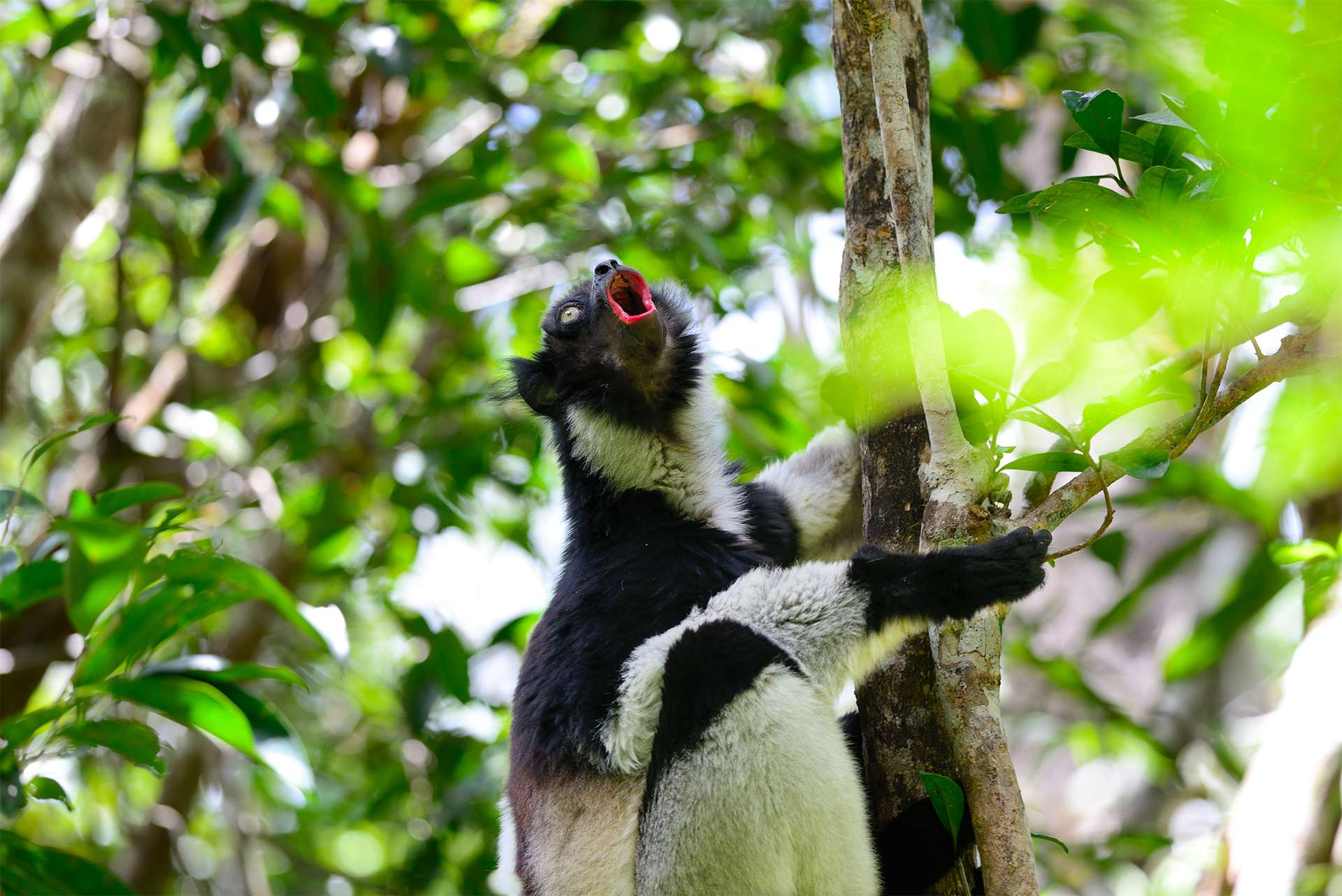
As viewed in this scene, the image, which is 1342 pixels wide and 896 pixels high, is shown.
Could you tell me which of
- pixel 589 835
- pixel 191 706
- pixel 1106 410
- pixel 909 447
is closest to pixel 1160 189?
pixel 1106 410

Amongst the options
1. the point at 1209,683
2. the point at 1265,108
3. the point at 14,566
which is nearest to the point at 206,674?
the point at 14,566

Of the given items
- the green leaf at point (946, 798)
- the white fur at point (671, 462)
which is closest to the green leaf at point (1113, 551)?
the white fur at point (671, 462)

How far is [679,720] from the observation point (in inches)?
113

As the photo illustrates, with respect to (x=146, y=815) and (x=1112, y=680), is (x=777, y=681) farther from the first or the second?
(x=1112, y=680)

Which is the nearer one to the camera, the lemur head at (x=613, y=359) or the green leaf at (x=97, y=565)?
the green leaf at (x=97, y=565)

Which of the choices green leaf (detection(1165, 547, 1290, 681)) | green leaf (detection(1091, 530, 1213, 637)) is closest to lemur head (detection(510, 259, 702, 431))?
green leaf (detection(1091, 530, 1213, 637))

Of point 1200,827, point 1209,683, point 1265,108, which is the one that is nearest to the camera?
point 1265,108

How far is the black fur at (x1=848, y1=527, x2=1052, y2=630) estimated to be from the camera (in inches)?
102

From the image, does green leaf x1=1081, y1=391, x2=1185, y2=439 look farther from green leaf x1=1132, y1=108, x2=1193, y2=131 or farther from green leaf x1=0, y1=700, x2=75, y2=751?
green leaf x1=0, y1=700, x2=75, y2=751

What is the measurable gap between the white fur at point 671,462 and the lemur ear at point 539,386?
0.13 meters

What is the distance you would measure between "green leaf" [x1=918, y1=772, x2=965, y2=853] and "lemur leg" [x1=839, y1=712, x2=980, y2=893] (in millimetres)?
179

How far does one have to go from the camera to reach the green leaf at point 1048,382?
2645 millimetres

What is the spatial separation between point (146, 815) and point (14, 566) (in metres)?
2.52

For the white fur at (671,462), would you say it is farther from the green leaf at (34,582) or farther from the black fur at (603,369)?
the green leaf at (34,582)
